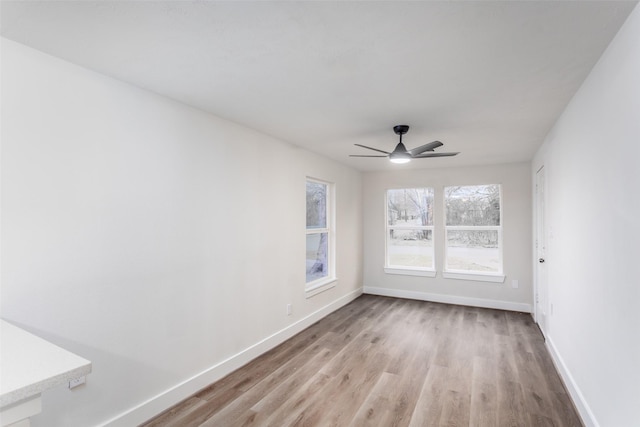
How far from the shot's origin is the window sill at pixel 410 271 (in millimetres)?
5680

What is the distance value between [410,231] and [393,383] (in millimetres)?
3454

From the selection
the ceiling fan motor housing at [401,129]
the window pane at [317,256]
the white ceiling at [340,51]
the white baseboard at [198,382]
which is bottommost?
the white baseboard at [198,382]

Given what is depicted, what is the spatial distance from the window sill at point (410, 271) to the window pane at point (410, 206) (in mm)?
818

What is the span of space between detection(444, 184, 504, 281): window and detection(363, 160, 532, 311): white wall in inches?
4.6

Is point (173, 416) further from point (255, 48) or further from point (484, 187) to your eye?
point (484, 187)

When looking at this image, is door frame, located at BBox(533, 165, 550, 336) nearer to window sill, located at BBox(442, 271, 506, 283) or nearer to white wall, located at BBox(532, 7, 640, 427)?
window sill, located at BBox(442, 271, 506, 283)

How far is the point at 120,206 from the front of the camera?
86.4 inches

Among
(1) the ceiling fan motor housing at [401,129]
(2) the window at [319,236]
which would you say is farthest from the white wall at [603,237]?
(2) the window at [319,236]

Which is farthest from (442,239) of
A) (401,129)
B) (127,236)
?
(127,236)

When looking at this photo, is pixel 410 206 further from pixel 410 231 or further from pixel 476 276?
pixel 476 276

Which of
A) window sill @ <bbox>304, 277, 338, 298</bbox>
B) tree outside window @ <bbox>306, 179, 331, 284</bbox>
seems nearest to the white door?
window sill @ <bbox>304, 277, 338, 298</bbox>

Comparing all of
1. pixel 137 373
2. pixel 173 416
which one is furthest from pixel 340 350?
pixel 137 373

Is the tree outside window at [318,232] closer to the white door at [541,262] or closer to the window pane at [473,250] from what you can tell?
the window pane at [473,250]

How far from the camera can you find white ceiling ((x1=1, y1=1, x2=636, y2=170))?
1.47 meters
